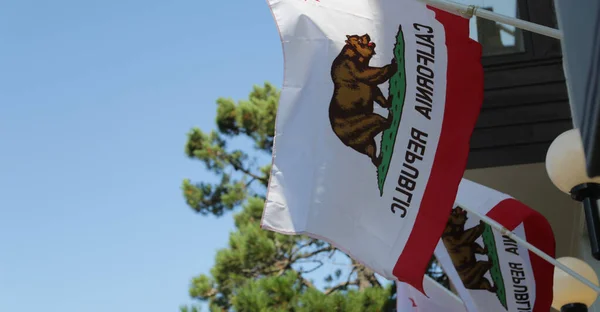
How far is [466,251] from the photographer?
620 cm

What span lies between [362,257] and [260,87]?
14.9 meters

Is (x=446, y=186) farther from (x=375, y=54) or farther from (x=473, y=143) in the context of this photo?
(x=473, y=143)

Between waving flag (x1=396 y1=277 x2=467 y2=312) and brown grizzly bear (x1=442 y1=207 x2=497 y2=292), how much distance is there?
0.25m

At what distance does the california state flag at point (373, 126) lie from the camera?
13.9 feet

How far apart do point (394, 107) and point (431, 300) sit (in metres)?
2.25

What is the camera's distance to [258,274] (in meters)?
16.3

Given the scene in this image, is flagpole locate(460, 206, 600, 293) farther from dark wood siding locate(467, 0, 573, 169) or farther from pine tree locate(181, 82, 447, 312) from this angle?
pine tree locate(181, 82, 447, 312)

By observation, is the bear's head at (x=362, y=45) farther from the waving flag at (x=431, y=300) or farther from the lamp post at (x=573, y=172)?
the waving flag at (x=431, y=300)

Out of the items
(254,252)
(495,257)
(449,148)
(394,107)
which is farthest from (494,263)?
(254,252)

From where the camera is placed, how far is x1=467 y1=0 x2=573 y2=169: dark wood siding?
22.4 ft

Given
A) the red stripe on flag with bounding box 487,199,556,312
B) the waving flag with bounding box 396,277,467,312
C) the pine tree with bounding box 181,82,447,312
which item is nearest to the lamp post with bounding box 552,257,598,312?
the red stripe on flag with bounding box 487,199,556,312

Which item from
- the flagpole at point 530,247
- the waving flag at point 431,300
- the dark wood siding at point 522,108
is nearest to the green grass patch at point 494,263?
the waving flag at point 431,300

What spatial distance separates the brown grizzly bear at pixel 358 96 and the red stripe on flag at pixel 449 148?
0.33m

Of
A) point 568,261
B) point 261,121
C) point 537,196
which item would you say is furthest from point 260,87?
point 568,261
